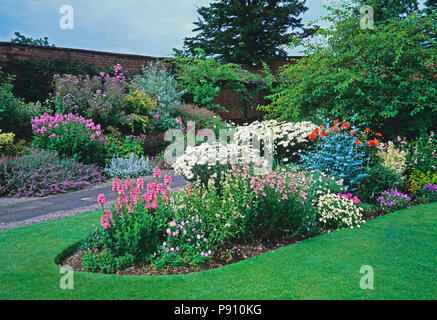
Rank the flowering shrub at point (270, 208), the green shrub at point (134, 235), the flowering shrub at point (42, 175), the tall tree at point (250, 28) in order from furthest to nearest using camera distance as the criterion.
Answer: the tall tree at point (250, 28), the flowering shrub at point (42, 175), the flowering shrub at point (270, 208), the green shrub at point (134, 235)

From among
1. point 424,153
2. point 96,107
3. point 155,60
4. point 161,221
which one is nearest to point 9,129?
point 96,107

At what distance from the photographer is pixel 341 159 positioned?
5.74 metres

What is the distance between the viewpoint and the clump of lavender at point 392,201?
218 inches

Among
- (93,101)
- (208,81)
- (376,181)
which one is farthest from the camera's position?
(208,81)

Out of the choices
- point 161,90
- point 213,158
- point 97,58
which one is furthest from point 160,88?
point 213,158

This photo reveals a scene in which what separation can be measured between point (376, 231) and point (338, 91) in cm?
525

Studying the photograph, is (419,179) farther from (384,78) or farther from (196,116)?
(196,116)

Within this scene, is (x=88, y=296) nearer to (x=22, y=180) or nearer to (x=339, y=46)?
(x=22, y=180)

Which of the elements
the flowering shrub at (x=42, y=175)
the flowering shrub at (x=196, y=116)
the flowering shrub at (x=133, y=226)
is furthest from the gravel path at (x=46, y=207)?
the flowering shrub at (x=196, y=116)

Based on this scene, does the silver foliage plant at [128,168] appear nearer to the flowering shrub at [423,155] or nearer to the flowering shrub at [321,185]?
the flowering shrub at [321,185]

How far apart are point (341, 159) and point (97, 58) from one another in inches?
390

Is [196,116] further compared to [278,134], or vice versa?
[196,116]

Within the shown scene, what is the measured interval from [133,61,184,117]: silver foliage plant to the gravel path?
5245 mm

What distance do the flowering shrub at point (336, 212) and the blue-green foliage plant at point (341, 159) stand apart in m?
0.53
